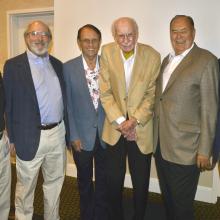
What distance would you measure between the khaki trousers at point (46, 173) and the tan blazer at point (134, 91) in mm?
430

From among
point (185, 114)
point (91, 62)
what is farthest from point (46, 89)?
point (185, 114)

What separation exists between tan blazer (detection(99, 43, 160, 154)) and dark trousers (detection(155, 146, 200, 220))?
0.23 meters

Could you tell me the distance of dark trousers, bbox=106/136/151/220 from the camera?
221 centimetres

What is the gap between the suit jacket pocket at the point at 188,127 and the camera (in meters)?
1.91

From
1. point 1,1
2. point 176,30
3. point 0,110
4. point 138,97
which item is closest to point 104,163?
point 138,97

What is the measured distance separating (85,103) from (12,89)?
559mm

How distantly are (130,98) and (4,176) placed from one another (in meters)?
1.12

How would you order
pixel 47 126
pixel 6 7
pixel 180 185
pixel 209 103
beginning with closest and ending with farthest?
pixel 209 103 < pixel 180 185 < pixel 47 126 < pixel 6 7

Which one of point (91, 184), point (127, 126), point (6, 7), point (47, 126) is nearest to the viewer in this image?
point (127, 126)

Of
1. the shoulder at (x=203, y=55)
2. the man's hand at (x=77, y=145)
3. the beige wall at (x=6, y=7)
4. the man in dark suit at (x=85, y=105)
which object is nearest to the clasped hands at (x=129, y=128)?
the man in dark suit at (x=85, y=105)

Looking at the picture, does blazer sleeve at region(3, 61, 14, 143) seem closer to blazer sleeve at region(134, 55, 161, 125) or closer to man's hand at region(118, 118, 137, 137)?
man's hand at region(118, 118, 137, 137)

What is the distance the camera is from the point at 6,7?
422 centimetres

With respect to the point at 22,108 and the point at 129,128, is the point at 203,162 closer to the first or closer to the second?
the point at 129,128

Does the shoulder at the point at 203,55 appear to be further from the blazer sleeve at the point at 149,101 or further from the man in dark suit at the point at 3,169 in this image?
the man in dark suit at the point at 3,169
